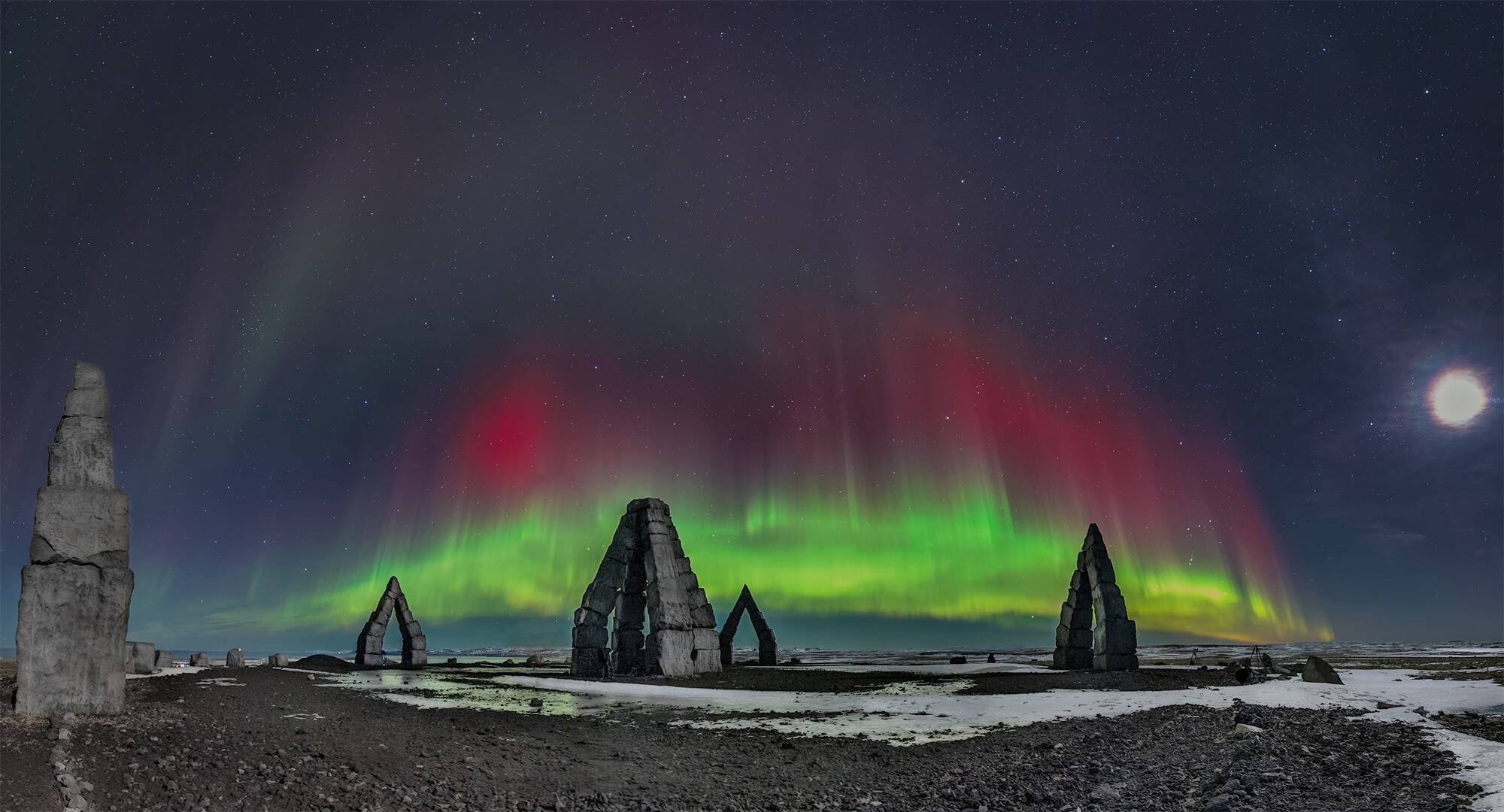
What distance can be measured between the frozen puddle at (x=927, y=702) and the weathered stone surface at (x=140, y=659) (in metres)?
6.00

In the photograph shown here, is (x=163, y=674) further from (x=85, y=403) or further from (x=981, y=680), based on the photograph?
(x=981, y=680)

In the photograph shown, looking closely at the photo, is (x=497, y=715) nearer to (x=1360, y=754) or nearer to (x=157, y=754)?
(x=157, y=754)

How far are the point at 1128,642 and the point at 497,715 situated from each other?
1795 cm

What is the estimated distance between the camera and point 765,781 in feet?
27.8

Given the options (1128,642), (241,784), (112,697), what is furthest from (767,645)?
(241,784)

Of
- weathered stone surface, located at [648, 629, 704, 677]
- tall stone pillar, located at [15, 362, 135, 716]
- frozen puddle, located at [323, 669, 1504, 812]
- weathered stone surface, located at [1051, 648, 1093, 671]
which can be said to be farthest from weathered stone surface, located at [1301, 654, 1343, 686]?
tall stone pillar, located at [15, 362, 135, 716]

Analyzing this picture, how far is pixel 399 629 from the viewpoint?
110ft

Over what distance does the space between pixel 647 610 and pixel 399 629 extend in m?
16.0

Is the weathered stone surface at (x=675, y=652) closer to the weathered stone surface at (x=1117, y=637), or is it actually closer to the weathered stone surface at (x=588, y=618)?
the weathered stone surface at (x=588, y=618)

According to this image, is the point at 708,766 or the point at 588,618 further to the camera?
the point at 588,618

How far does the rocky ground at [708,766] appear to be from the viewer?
7.09 m

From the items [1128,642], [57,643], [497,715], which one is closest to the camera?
[57,643]

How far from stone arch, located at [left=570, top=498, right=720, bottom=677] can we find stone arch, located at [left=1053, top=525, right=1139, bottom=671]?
10639 mm

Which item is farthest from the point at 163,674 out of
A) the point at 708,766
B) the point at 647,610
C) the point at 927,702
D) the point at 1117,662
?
the point at 1117,662
